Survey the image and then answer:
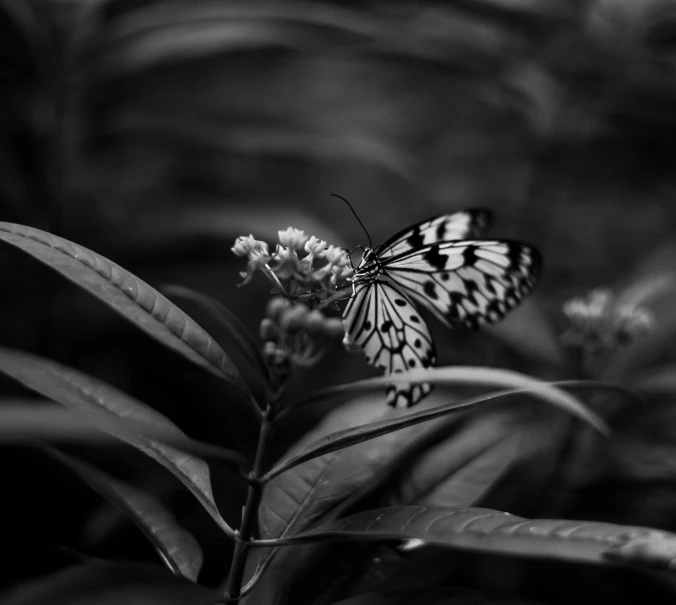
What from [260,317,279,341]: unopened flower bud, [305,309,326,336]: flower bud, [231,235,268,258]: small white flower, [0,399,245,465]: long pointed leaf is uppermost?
[231,235,268,258]: small white flower

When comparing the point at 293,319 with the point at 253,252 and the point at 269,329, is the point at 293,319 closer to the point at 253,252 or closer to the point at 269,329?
the point at 269,329

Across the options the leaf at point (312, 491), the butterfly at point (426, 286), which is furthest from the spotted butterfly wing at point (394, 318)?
the leaf at point (312, 491)

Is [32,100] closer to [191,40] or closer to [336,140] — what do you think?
[191,40]

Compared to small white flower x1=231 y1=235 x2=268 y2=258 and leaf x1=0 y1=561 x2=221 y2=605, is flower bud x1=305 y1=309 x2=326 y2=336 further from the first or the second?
Answer: leaf x1=0 y1=561 x2=221 y2=605

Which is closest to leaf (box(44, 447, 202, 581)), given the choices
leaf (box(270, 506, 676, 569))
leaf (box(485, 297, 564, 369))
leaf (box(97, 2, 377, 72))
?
leaf (box(270, 506, 676, 569))

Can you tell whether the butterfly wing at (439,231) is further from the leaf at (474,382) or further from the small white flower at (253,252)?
the leaf at (474,382)

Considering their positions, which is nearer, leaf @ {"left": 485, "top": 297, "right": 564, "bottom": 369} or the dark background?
leaf @ {"left": 485, "top": 297, "right": 564, "bottom": 369}

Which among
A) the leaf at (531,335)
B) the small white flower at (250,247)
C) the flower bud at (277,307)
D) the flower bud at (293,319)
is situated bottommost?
the flower bud at (293,319)
